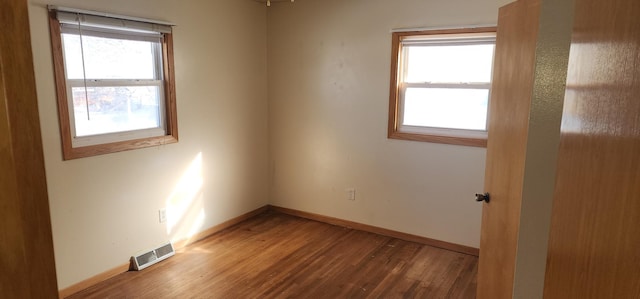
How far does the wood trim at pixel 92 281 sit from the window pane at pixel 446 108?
2.77 meters

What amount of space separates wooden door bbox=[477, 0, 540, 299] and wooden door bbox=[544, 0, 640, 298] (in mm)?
822

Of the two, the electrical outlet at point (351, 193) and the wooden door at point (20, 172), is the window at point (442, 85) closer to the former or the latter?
the electrical outlet at point (351, 193)

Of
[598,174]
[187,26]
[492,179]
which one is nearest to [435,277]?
[492,179]

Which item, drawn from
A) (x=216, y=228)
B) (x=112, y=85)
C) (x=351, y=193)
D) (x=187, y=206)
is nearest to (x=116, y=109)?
(x=112, y=85)

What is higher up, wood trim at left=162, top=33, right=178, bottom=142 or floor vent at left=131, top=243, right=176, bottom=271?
wood trim at left=162, top=33, right=178, bottom=142

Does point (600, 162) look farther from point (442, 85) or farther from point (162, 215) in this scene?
point (162, 215)

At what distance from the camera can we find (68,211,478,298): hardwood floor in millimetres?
2838

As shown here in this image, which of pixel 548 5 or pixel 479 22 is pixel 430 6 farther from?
pixel 548 5

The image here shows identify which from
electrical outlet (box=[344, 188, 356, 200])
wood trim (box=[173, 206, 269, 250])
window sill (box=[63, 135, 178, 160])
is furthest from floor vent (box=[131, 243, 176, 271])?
electrical outlet (box=[344, 188, 356, 200])

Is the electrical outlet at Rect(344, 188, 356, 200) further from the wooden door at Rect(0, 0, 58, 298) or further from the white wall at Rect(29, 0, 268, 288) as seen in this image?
the wooden door at Rect(0, 0, 58, 298)

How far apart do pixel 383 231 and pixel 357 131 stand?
3.45 feet

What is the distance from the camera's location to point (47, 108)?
2506 millimetres

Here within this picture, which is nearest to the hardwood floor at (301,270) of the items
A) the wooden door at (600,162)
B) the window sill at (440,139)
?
the window sill at (440,139)

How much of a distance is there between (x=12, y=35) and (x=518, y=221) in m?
1.83
